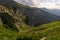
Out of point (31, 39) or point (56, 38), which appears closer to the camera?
point (31, 39)

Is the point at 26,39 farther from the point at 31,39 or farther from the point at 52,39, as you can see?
the point at 52,39

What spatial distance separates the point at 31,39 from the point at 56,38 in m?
30.6

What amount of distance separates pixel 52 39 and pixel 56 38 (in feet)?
31.1

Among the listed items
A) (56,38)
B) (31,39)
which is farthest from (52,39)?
(31,39)

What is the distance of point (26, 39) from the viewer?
170125mm

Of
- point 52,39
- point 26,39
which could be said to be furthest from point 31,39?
point 52,39

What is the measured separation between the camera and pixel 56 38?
616 ft

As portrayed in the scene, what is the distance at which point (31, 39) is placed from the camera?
16962 centimetres

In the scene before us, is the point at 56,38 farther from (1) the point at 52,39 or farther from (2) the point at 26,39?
(2) the point at 26,39

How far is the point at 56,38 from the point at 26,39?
3407 centimetres

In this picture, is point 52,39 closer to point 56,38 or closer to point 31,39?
point 56,38
